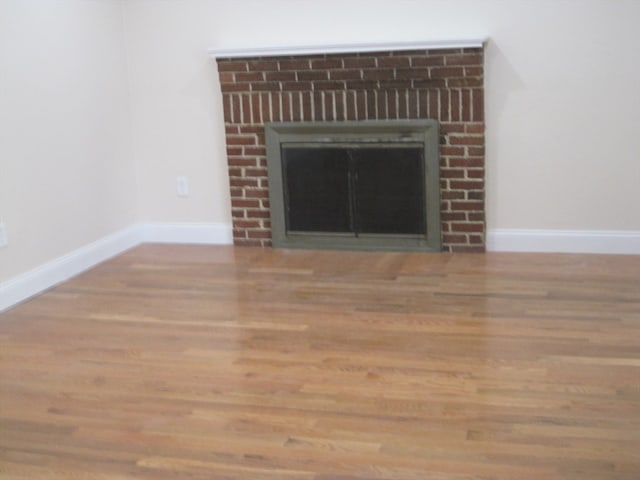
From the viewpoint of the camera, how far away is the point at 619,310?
3576 millimetres

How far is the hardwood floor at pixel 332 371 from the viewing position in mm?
2467

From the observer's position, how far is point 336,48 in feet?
14.4

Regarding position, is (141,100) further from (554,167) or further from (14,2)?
(554,167)

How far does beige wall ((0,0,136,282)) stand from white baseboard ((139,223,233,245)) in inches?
6.0

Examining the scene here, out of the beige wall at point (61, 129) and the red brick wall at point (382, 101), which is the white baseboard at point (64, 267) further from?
the red brick wall at point (382, 101)

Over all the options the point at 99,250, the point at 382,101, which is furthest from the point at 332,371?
the point at 99,250

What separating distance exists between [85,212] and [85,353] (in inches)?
53.9

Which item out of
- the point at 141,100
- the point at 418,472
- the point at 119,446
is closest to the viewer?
the point at 418,472

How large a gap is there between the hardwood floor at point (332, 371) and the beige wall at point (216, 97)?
1.10ft

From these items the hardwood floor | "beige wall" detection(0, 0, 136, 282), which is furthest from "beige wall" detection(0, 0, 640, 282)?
the hardwood floor

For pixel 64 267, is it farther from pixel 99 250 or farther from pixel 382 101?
pixel 382 101

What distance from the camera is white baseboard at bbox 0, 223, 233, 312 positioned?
405cm

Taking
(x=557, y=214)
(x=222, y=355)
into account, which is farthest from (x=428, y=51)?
(x=222, y=355)

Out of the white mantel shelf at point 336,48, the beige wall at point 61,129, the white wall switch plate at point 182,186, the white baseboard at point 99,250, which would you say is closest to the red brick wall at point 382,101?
the white mantel shelf at point 336,48
